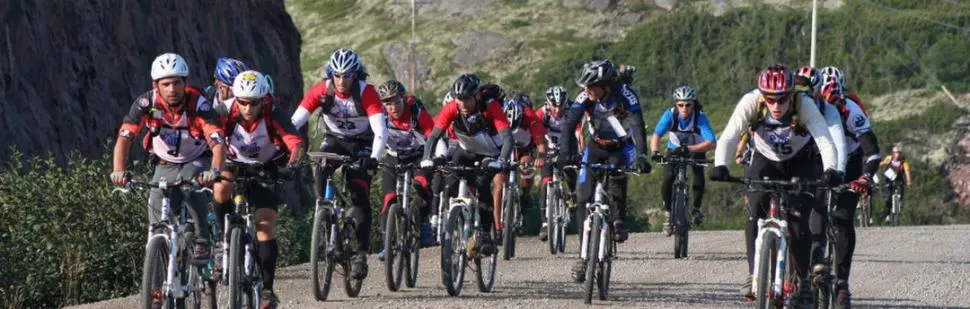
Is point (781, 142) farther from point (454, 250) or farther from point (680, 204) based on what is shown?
point (680, 204)

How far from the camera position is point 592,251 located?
42.3ft

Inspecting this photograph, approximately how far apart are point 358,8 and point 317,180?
374 ft

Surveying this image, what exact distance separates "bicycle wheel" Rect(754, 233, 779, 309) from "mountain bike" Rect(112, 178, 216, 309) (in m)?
3.38

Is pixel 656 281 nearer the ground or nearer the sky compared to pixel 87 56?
nearer the ground

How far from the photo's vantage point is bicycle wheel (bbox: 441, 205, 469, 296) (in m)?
13.4

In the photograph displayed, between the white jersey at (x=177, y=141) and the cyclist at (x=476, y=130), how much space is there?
3046 millimetres

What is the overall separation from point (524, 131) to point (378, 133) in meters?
6.64

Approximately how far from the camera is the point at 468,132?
14336mm

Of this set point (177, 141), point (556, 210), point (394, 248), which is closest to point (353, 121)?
point (394, 248)

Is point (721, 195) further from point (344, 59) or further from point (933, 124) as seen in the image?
point (344, 59)

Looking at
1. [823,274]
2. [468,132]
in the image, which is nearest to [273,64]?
[468,132]

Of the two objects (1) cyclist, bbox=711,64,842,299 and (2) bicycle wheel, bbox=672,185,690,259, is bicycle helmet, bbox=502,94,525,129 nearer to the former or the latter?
(2) bicycle wheel, bbox=672,185,690,259

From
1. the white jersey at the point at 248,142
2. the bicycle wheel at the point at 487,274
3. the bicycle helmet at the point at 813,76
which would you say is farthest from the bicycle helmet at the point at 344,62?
the bicycle helmet at the point at 813,76

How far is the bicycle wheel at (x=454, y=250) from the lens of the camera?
526 inches
